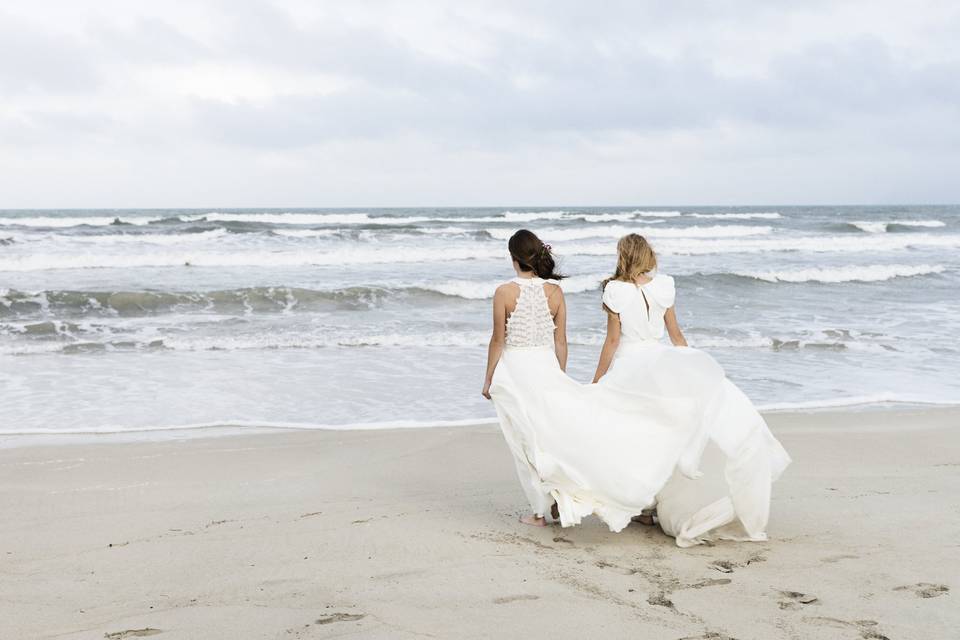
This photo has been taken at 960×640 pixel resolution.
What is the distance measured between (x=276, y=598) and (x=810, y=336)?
35.8 ft

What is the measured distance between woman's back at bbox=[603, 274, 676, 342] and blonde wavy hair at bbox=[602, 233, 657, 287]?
2.2 inches

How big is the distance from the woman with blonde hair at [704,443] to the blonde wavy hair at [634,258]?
0.47m

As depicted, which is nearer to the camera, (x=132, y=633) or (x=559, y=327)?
(x=132, y=633)

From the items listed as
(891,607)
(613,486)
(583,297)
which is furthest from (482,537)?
Answer: (583,297)

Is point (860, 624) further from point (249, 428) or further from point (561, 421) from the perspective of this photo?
point (249, 428)

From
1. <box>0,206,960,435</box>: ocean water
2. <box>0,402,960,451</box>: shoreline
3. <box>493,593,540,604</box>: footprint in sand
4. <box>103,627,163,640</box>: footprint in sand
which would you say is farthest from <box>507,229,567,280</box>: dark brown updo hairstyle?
<box>0,206,960,435</box>: ocean water

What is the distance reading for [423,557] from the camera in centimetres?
421

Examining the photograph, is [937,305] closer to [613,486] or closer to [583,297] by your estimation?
[583,297]

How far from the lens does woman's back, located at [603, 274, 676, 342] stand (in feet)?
15.7

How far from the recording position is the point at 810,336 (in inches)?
508

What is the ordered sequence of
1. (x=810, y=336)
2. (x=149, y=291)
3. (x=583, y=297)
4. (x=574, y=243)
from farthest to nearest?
(x=574, y=243) → (x=583, y=297) → (x=149, y=291) → (x=810, y=336)

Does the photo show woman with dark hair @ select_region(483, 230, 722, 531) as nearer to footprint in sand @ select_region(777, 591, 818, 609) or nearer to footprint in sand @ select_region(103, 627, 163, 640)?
footprint in sand @ select_region(777, 591, 818, 609)

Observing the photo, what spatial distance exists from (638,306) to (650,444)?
83cm

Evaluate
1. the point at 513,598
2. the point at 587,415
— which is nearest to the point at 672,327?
the point at 587,415
